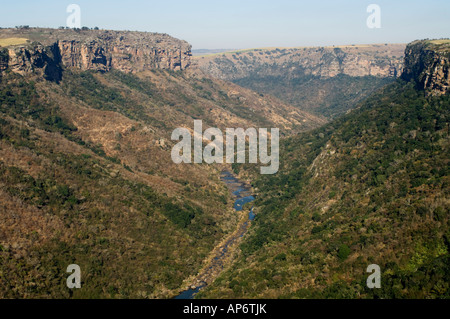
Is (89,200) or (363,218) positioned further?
(89,200)

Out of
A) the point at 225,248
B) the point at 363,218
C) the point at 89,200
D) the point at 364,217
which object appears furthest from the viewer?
the point at 225,248

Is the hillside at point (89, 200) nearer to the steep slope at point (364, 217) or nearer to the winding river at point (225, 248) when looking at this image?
the winding river at point (225, 248)

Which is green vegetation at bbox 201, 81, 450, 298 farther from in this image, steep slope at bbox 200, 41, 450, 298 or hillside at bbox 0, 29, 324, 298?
hillside at bbox 0, 29, 324, 298

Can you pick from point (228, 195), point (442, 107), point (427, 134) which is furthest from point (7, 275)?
point (442, 107)

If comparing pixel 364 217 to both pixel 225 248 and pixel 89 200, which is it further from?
pixel 89 200

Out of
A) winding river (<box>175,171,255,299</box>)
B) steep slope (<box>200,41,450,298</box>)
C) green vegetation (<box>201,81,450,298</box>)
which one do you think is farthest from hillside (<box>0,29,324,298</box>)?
green vegetation (<box>201,81,450,298</box>)

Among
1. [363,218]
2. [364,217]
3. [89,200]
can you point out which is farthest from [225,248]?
[364,217]
